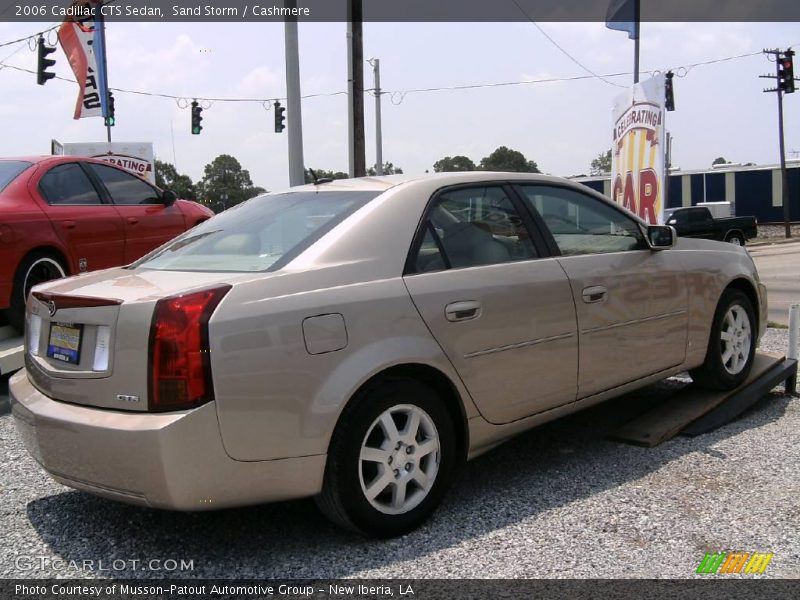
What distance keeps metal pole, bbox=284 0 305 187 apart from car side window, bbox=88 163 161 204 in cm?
532

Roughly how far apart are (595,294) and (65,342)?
103 inches

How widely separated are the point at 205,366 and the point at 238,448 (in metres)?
0.33

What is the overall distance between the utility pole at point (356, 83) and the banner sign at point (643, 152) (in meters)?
4.94

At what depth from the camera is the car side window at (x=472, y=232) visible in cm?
363

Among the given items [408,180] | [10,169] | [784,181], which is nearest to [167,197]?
[10,169]

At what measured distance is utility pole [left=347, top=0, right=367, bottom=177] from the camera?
1361cm

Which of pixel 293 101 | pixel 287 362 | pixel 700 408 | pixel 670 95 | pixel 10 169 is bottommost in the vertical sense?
pixel 700 408

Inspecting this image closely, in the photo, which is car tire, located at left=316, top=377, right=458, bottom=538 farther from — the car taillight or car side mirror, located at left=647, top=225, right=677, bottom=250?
car side mirror, located at left=647, top=225, right=677, bottom=250

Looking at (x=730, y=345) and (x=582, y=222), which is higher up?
(x=582, y=222)

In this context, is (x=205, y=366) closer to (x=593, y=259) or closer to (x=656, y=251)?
(x=593, y=259)

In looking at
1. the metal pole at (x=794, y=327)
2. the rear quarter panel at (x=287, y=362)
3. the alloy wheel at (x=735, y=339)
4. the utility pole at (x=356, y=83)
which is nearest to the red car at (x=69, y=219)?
the rear quarter panel at (x=287, y=362)

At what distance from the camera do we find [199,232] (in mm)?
4074

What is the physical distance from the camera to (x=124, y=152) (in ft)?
74.0

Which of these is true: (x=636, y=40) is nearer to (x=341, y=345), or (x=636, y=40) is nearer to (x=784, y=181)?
(x=341, y=345)
